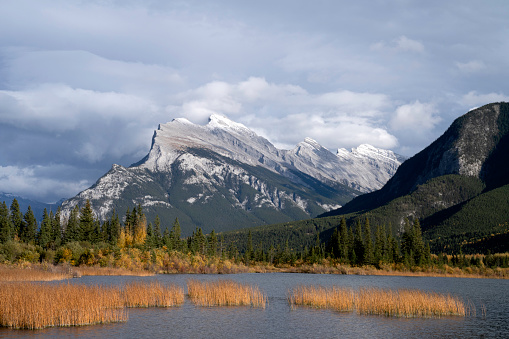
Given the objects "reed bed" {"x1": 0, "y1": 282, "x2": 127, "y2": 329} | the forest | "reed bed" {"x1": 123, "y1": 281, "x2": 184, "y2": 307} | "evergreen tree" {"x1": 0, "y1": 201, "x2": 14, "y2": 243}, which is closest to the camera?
"reed bed" {"x1": 0, "y1": 282, "x2": 127, "y2": 329}

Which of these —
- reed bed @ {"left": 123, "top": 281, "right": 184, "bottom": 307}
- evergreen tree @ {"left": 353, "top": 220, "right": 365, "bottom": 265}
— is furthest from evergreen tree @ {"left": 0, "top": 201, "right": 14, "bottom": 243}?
evergreen tree @ {"left": 353, "top": 220, "right": 365, "bottom": 265}

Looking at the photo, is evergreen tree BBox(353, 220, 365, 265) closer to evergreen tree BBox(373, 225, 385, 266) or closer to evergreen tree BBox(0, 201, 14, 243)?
evergreen tree BBox(373, 225, 385, 266)

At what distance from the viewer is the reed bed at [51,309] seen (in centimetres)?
3844

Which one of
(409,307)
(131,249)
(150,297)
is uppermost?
(131,249)

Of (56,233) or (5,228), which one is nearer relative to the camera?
(5,228)

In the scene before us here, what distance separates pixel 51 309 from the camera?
39406 mm

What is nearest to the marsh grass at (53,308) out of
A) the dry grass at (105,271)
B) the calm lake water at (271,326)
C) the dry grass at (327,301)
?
the calm lake water at (271,326)

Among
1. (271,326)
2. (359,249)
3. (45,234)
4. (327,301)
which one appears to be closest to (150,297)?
(271,326)

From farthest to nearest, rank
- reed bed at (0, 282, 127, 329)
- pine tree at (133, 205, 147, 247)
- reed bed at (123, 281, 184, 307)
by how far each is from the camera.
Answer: pine tree at (133, 205, 147, 247) < reed bed at (123, 281, 184, 307) < reed bed at (0, 282, 127, 329)

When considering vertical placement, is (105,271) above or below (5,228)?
below

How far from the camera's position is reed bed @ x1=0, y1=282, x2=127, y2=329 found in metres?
38.4

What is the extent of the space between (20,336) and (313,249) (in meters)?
170

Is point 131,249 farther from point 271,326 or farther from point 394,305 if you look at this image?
point 271,326

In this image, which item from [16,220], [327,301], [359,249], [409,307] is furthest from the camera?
[359,249]
